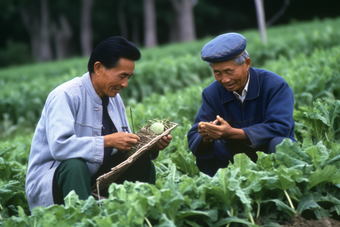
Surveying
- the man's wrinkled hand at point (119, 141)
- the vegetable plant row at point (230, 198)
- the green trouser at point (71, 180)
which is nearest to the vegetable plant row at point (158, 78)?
the man's wrinkled hand at point (119, 141)

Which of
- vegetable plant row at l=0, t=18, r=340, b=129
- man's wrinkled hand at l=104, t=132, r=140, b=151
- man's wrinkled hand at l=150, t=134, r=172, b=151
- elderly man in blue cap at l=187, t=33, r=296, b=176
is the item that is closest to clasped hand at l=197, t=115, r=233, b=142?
elderly man in blue cap at l=187, t=33, r=296, b=176

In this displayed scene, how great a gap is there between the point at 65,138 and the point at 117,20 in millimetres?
45817

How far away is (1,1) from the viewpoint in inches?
1210

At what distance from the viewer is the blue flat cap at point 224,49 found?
3.02 metres

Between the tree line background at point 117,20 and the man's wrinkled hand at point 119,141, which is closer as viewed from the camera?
the man's wrinkled hand at point 119,141

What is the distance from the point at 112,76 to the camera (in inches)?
119

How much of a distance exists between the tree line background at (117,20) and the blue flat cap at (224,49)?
30.5 metres

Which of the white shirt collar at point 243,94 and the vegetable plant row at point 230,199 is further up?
the white shirt collar at point 243,94

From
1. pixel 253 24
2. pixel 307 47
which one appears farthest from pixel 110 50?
pixel 253 24

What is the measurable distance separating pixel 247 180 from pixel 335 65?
14.9 ft

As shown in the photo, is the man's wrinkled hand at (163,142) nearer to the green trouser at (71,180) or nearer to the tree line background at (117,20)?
the green trouser at (71,180)

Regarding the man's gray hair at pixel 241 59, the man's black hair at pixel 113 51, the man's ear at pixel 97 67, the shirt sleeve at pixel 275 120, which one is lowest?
the shirt sleeve at pixel 275 120

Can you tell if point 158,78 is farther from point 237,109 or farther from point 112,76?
point 112,76

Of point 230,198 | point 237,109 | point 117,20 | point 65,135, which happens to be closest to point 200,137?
point 237,109
